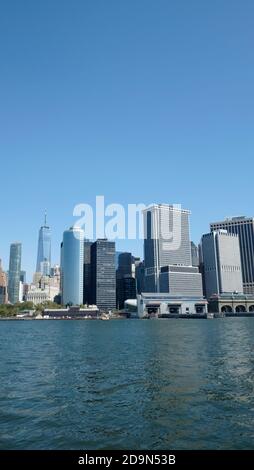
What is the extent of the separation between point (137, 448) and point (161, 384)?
13.7 meters

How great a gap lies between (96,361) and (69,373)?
860cm

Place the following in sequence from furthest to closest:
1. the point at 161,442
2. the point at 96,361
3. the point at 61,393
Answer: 1. the point at 96,361
2. the point at 61,393
3. the point at 161,442

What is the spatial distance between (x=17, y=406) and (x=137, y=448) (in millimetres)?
10502

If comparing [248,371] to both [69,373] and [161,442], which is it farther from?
[161,442]

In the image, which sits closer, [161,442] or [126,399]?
[161,442]

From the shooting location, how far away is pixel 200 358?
4603 cm

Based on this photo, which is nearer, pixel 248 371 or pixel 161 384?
pixel 161 384
